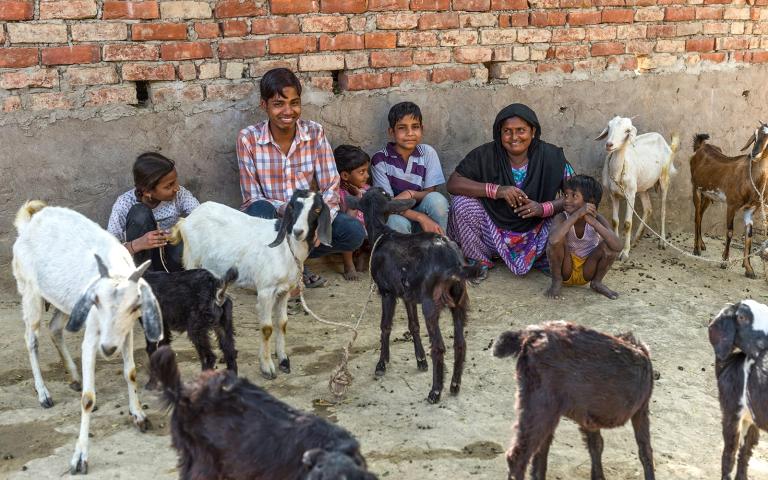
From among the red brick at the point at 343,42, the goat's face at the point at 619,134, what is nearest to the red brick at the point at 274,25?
the red brick at the point at 343,42

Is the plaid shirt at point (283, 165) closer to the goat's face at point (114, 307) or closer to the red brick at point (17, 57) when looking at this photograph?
the red brick at point (17, 57)

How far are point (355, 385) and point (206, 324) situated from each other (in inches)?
38.1

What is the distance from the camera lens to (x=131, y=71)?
6070 millimetres

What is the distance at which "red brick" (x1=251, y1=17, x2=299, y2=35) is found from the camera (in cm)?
639

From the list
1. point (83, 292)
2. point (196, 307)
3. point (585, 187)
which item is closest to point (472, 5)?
point (585, 187)

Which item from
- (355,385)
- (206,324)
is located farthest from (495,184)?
(206,324)

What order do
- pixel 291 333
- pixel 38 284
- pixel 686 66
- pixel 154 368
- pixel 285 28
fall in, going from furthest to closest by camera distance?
pixel 686 66
pixel 285 28
pixel 291 333
pixel 38 284
pixel 154 368

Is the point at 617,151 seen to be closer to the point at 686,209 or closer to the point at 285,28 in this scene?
the point at 686,209

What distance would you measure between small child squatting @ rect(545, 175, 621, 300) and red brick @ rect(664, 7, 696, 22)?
8.47 feet

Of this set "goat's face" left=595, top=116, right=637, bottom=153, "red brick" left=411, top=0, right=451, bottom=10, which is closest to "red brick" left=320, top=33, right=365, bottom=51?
"red brick" left=411, top=0, right=451, bottom=10

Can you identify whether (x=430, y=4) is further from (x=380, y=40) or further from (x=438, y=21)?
(x=380, y=40)

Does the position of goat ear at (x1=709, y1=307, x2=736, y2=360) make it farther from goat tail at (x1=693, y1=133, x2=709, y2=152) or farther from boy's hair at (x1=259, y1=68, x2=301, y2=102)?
goat tail at (x1=693, y1=133, x2=709, y2=152)

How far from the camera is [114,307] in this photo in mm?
3717

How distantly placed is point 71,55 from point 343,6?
219 centimetres
